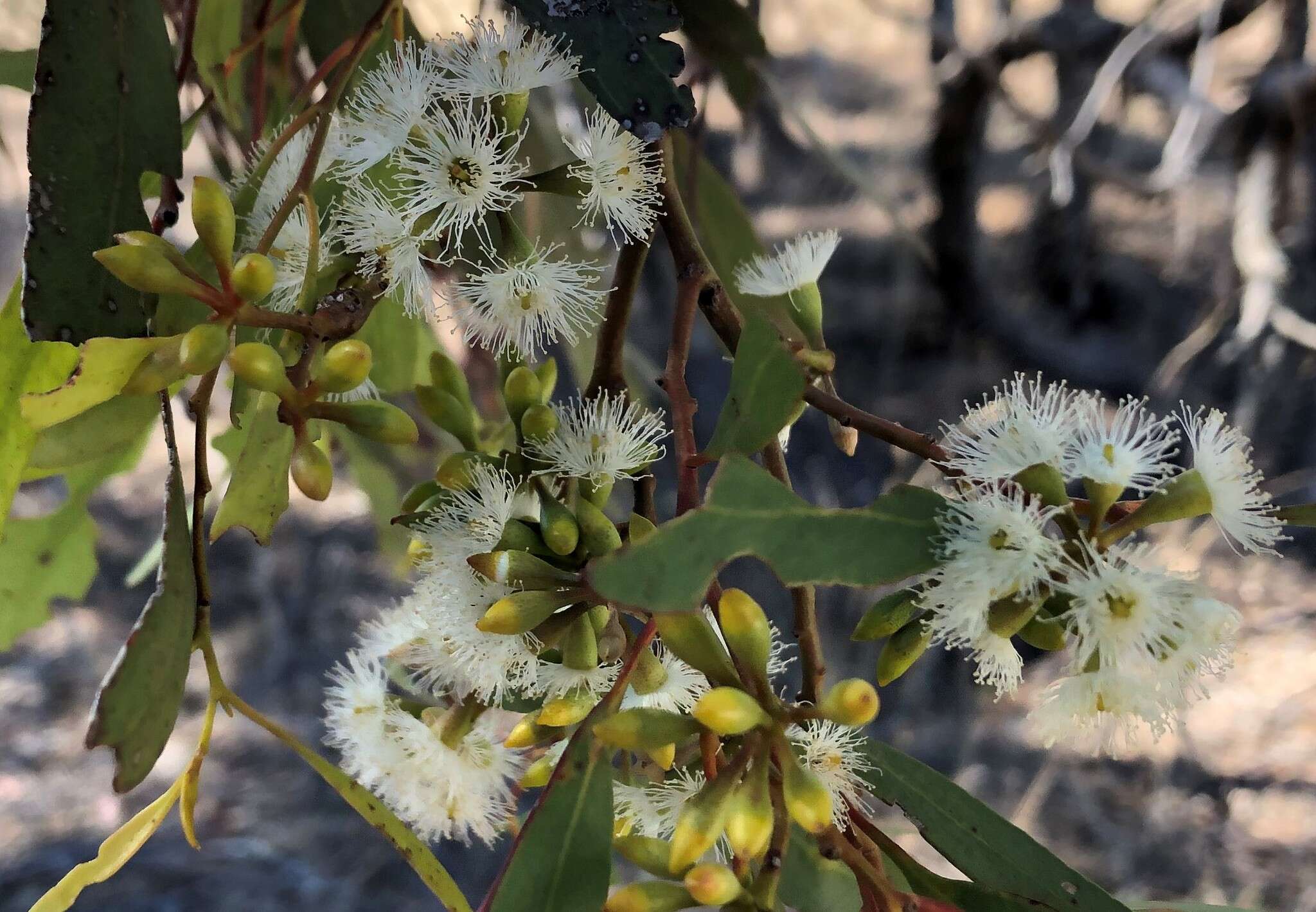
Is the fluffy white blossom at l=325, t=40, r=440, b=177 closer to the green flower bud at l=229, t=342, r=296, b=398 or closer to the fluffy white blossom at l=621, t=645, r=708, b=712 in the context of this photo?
the green flower bud at l=229, t=342, r=296, b=398

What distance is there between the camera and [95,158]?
1.50ft

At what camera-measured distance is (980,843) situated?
0.46m

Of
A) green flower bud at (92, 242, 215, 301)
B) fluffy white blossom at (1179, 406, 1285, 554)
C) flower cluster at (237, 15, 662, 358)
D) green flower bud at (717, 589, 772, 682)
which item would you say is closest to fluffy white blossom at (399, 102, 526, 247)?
flower cluster at (237, 15, 662, 358)

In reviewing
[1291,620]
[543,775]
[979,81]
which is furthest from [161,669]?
[1291,620]

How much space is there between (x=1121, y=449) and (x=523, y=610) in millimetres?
250

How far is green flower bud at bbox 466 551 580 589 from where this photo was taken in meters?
0.40

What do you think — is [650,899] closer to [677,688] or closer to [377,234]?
[677,688]

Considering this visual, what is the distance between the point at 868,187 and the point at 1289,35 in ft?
2.76

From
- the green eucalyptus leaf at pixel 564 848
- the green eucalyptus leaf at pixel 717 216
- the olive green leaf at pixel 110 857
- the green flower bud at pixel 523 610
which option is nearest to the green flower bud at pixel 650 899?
the green eucalyptus leaf at pixel 564 848

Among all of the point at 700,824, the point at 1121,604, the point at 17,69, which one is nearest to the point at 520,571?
the point at 700,824

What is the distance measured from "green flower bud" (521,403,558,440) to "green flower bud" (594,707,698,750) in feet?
0.44

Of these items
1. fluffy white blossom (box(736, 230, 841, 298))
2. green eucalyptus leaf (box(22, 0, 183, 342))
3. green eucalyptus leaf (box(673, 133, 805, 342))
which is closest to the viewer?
green eucalyptus leaf (box(22, 0, 183, 342))

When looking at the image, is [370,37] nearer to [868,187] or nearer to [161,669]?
[161,669]

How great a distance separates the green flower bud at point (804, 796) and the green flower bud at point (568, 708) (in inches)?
3.4
